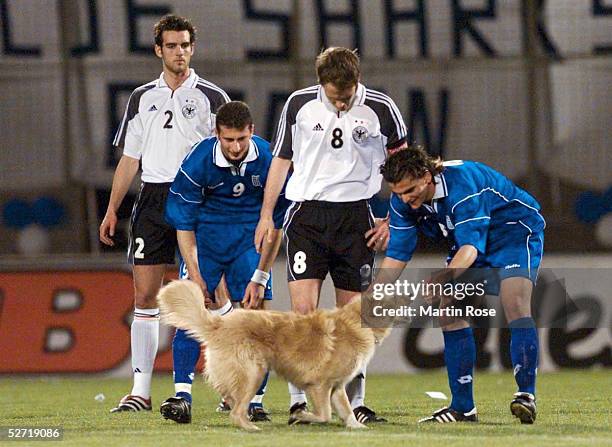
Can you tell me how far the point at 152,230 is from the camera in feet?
28.1

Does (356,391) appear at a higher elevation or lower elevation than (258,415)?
higher

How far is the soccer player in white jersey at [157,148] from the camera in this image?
27.8 feet

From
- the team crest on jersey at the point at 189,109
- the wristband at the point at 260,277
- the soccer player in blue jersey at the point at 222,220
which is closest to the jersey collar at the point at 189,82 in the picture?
the team crest on jersey at the point at 189,109

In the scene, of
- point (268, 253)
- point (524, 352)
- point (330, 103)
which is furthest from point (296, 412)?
point (330, 103)

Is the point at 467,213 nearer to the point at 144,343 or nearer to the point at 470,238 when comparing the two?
the point at 470,238

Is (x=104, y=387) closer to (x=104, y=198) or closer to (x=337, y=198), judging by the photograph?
(x=104, y=198)

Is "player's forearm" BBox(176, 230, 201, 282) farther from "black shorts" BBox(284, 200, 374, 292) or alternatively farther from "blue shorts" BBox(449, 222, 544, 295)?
"blue shorts" BBox(449, 222, 544, 295)

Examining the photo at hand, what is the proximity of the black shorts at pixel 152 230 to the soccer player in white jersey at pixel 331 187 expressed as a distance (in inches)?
46.8

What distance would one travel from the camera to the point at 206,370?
272 inches

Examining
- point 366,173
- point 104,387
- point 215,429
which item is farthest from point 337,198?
point 104,387

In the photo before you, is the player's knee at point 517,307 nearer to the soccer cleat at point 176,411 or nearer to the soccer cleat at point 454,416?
the soccer cleat at point 454,416

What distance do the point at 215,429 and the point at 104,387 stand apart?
163 inches

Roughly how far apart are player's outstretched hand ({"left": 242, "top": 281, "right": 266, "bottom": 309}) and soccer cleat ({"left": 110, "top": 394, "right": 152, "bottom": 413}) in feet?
4.06

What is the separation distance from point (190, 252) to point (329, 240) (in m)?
0.75
